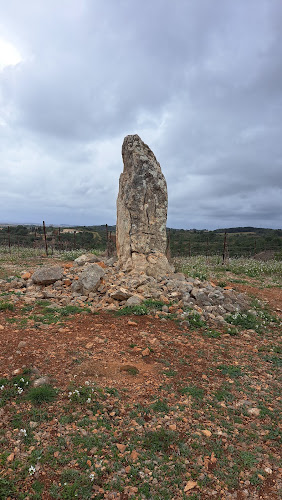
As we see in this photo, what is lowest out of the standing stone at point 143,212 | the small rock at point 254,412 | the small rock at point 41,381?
the small rock at point 254,412

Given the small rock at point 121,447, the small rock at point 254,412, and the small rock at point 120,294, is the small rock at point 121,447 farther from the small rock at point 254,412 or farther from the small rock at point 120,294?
the small rock at point 120,294

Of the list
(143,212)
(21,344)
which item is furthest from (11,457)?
(143,212)

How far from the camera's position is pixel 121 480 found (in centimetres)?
289

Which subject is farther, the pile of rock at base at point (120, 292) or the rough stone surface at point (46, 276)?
the rough stone surface at point (46, 276)

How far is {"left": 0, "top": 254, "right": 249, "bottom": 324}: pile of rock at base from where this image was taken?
26.7 feet

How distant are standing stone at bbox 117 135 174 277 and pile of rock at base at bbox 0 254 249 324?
689mm

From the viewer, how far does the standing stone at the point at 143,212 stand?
10539 mm

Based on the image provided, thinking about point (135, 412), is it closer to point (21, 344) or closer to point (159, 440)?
point (159, 440)

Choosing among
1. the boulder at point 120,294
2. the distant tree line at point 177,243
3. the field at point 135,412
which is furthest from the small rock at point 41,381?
the distant tree line at point 177,243

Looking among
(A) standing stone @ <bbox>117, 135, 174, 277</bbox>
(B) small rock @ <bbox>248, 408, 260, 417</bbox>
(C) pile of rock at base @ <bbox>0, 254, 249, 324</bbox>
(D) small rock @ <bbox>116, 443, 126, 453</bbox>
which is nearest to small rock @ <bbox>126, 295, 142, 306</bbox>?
(C) pile of rock at base @ <bbox>0, 254, 249, 324</bbox>

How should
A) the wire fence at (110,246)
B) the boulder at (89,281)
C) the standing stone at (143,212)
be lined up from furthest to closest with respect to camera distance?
1. the wire fence at (110,246)
2. the standing stone at (143,212)
3. the boulder at (89,281)

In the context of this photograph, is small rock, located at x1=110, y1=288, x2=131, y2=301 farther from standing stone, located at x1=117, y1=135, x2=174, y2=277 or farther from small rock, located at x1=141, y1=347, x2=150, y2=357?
small rock, located at x1=141, y1=347, x2=150, y2=357

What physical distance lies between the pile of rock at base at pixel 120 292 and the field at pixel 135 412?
50.6 inches

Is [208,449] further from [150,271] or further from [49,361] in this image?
[150,271]
